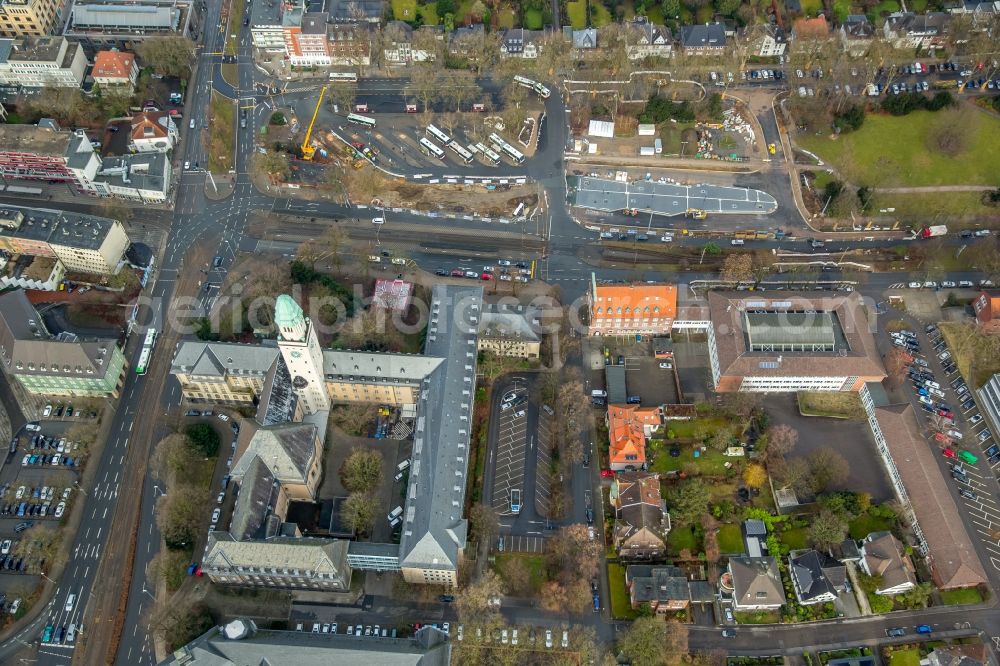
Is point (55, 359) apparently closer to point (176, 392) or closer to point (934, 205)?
point (176, 392)

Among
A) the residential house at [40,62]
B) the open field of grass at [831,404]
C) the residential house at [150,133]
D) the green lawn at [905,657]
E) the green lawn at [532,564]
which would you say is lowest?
the green lawn at [905,657]

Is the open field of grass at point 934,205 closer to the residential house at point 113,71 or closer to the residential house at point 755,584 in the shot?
the residential house at point 755,584

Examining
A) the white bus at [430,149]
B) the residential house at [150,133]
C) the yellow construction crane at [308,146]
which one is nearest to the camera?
the residential house at [150,133]

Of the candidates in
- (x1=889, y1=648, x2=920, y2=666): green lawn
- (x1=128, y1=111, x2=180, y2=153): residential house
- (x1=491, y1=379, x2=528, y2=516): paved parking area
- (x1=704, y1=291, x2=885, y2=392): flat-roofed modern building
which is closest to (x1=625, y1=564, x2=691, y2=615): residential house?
(x1=491, y1=379, x2=528, y2=516): paved parking area

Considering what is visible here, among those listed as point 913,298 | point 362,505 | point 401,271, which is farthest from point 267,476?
point 913,298

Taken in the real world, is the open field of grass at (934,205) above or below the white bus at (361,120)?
below

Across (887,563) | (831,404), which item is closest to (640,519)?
(887,563)

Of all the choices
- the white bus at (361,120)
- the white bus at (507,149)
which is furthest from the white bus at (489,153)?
the white bus at (361,120)

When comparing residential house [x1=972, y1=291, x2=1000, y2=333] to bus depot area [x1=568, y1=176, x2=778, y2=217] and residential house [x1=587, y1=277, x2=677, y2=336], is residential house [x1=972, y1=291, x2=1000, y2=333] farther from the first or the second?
residential house [x1=587, y1=277, x2=677, y2=336]
